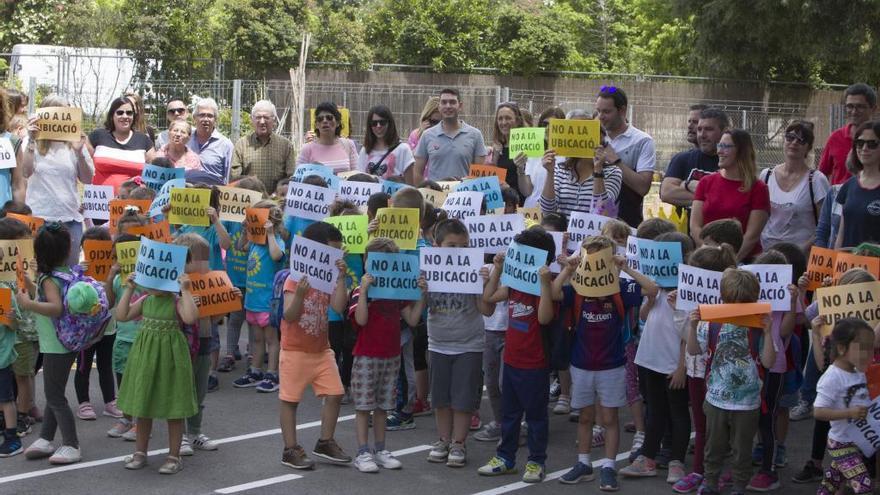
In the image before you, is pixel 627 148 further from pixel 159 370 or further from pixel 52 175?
pixel 52 175

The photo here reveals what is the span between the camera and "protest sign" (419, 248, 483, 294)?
7543 mm

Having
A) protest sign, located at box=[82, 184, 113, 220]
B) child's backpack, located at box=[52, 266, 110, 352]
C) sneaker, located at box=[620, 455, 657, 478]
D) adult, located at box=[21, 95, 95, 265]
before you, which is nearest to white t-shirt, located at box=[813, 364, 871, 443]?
sneaker, located at box=[620, 455, 657, 478]

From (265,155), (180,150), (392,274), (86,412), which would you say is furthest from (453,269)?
(180,150)

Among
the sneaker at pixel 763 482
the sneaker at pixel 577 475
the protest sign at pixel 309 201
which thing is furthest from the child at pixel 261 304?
the sneaker at pixel 763 482

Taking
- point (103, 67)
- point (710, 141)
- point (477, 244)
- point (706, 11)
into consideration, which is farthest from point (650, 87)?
point (477, 244)

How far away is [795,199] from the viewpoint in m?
8.68

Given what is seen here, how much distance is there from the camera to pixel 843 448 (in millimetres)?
6629

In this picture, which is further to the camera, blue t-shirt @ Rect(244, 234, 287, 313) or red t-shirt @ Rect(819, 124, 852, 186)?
blue t-shirt @ Rect(244, 234, 287, 313)

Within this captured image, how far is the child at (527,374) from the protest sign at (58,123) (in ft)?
15.1

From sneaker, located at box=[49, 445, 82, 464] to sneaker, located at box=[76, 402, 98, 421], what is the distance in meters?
1.02

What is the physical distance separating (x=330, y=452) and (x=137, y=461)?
1.21 metres

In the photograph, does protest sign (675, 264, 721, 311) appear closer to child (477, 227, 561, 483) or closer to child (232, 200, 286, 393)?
child (477, 227, 561, 483)

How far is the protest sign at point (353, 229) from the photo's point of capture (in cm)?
859

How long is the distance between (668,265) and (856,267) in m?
1.11
